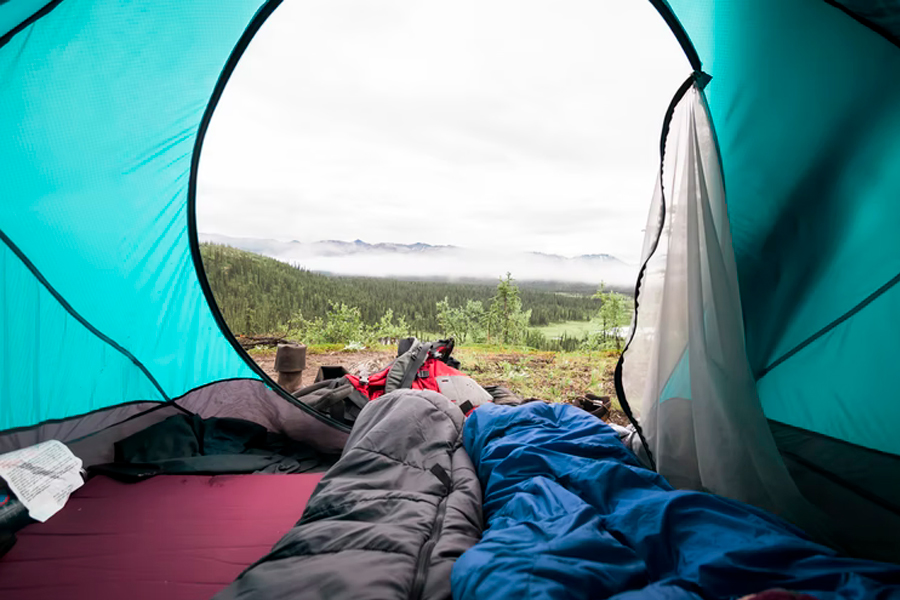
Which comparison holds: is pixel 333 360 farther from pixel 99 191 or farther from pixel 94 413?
pixel 99 191

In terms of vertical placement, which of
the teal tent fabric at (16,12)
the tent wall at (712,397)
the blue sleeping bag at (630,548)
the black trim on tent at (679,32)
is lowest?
the blue sleeping bag at (630,548)

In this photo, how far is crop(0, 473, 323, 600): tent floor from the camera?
97cm

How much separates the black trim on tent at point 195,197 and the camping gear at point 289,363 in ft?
1.88

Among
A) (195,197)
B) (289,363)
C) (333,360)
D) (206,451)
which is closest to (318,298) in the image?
(333,360)

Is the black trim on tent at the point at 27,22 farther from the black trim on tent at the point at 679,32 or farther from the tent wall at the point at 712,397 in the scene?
the tent wall at the point at 712,397

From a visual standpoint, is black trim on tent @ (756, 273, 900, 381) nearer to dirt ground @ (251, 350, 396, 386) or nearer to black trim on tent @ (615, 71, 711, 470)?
black trim on tent @ (615, 71, 711, 470)

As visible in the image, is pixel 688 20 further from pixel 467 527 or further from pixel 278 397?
pixel 278 397

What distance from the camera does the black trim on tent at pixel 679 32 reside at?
3.88 ft

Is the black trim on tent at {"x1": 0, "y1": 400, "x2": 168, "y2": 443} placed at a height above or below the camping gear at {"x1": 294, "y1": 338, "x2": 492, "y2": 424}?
below

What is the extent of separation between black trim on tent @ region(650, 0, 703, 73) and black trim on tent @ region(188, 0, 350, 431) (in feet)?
4.28

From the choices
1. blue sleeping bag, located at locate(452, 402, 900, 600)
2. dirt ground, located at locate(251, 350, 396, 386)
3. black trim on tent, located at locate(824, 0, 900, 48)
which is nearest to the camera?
blue sleeping bag, located at locate(452, 402, 900, 600)

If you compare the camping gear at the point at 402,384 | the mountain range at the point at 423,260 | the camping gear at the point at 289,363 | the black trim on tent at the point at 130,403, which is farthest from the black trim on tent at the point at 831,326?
the mountain range at the point at 423,260

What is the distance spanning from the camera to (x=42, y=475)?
1.29 m

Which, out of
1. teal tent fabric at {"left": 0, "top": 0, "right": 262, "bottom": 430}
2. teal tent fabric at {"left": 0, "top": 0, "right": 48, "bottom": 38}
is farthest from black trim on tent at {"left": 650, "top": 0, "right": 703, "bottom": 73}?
teal tent fabric at {"left": 0, "top": 0, "right": 48, "bottom": 38}
